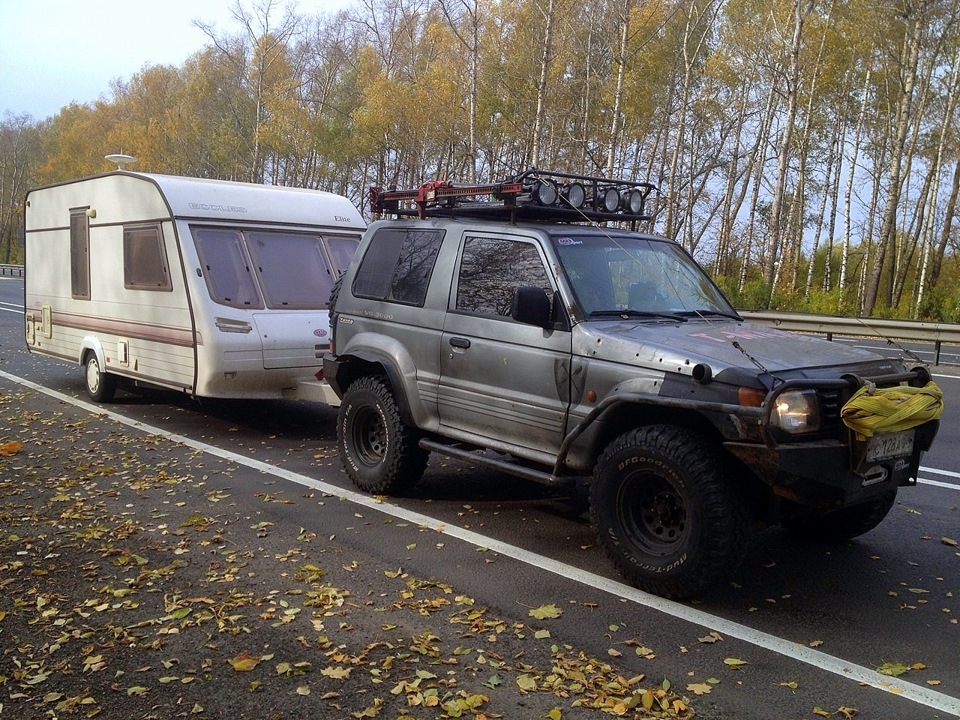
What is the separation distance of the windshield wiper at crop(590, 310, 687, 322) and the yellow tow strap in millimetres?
1444

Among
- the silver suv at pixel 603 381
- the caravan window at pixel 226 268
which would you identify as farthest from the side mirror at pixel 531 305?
the caravan window at pixel 226 268

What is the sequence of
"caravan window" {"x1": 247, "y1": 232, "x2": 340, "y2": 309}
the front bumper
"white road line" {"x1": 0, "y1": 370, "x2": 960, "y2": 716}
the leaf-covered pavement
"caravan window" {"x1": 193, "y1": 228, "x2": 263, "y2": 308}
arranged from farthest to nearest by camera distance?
"caravan window" {"x1": 247, "y1": 232, "x2": 340, "y2": 309} → "caravan window" {"x1": 193, "y1": 228, "x2": 263, "y2": 308} → the front bumper → "white road line" {"x1": 0, "y1": 370, "x2": 960, "y2": 716} → the leaf-covered pavement

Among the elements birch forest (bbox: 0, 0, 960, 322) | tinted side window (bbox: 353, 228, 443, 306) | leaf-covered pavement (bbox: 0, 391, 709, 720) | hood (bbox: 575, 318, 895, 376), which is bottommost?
leaf-covered pavement (bbox: 0, 391, 709, 720)

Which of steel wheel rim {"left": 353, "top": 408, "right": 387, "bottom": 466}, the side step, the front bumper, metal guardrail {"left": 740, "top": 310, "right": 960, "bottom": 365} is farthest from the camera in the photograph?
Result: metal guardrail {"left": 740, "top": 310, "right": 960, "bottom": 365}

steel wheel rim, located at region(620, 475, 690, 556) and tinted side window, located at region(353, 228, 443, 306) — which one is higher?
tinted side window, located at region(353, 228, 443, 306)

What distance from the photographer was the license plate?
4.83 m

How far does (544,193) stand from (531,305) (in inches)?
41.0

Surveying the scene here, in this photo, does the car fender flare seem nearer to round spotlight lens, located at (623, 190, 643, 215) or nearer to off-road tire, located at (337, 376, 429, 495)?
off-road tire, located at (337, 376, 429, 495)

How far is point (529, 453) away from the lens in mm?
5910

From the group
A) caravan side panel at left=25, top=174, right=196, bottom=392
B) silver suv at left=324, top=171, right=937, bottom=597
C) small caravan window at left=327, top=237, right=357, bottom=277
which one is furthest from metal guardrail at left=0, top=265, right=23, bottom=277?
silver suv at left=324, top=171, right=937, bottom=597

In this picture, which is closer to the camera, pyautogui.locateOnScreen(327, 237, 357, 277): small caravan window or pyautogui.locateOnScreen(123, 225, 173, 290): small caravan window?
pyautogui.locateOnScreen(123, 225, 173, 290): small caravan window

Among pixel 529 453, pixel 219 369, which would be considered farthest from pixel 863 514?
pixel 219 369

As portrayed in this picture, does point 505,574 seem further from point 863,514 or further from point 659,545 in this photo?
point 863,514

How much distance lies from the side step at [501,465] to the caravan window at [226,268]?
3.79 metres
